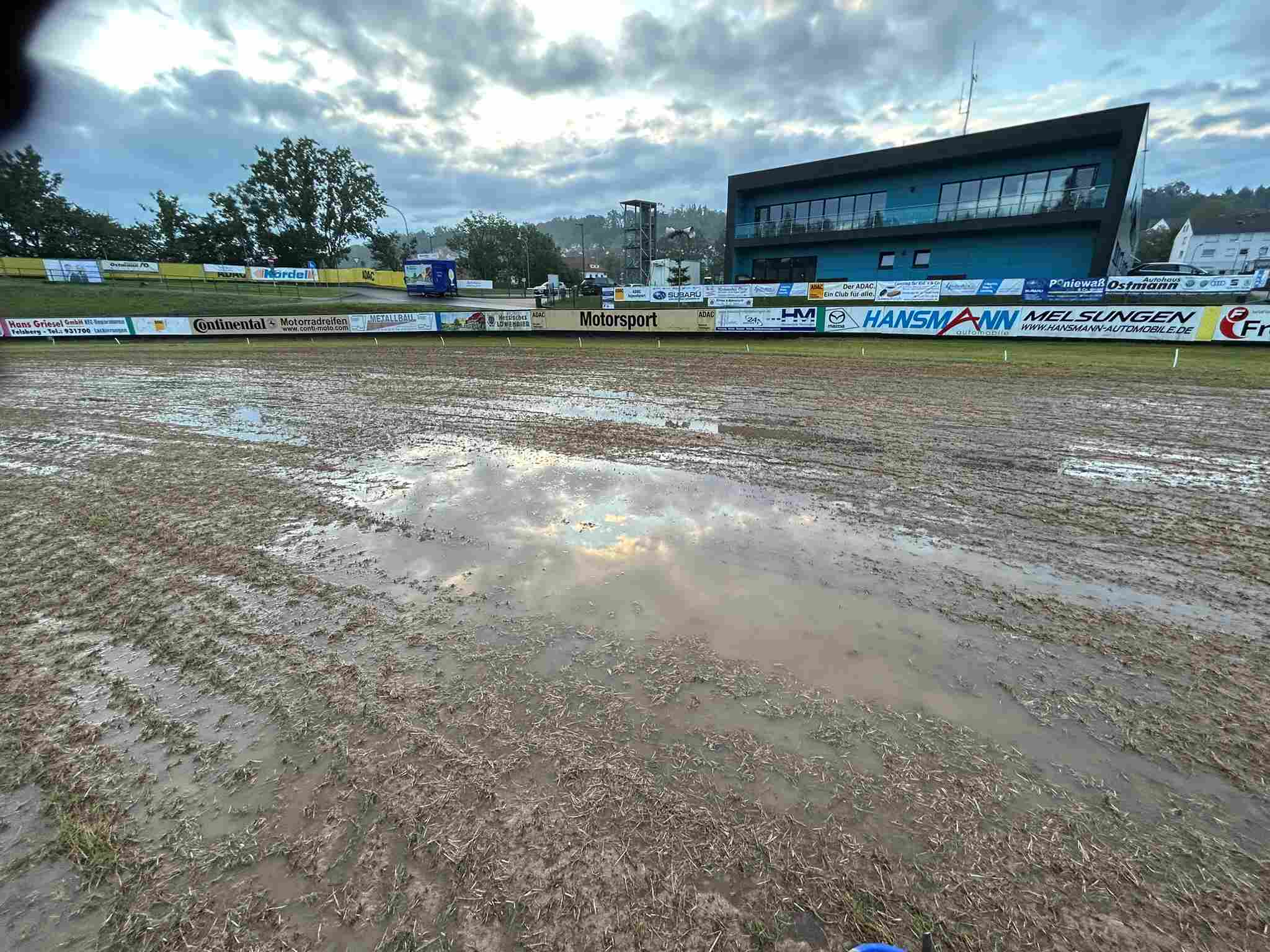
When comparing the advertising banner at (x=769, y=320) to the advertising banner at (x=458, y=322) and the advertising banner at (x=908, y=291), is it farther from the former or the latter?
the advertising banner at (x=458, y=322)

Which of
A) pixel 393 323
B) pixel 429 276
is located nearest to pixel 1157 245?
pixel 429 276

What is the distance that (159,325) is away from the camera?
3088cm

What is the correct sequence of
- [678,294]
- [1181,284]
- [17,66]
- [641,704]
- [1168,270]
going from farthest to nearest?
[678,294], [1168,270], [1181,284], [17,66], [641,704]

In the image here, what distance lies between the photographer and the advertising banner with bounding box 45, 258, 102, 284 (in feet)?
162

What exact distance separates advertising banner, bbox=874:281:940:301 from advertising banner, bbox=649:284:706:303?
10975mm

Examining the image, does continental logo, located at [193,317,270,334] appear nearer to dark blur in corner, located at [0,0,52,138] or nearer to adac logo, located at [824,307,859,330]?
dark blur in corner, located at [0,0,52,138]

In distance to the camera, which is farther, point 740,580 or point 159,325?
point 159,325

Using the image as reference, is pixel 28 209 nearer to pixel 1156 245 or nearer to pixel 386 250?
pixel 386 250

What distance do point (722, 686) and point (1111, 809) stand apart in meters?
2.05

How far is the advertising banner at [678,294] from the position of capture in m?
36.5

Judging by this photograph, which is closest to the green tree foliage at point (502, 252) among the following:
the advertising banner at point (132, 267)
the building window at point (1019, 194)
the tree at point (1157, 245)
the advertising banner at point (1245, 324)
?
the advertising banner at point (132, 267)

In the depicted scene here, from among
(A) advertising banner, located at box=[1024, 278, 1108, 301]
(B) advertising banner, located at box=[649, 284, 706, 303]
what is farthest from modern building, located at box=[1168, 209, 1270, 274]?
(B) advertising banner, located at box=[649, 284, 706, 303]

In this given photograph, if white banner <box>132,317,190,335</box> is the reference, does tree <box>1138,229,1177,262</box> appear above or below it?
above

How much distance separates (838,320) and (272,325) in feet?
104
